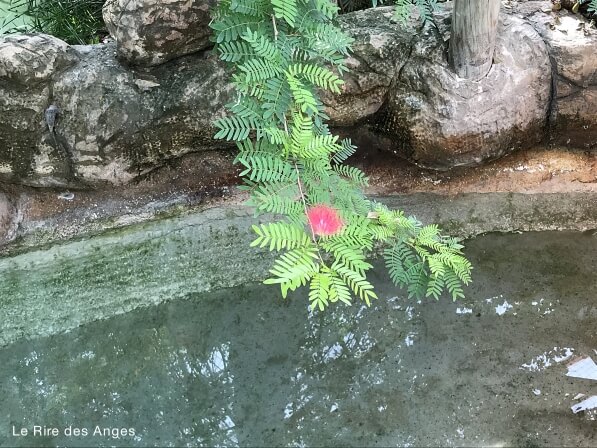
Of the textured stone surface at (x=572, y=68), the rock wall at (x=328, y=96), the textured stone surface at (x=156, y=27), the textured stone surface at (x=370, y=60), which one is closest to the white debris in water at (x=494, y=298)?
the rock wall at (x=328, y=96)

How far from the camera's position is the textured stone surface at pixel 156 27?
2354 mm

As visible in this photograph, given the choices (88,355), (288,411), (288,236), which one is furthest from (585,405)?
(88,355)

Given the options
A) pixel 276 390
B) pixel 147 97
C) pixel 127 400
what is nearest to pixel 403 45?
pixel 147 97

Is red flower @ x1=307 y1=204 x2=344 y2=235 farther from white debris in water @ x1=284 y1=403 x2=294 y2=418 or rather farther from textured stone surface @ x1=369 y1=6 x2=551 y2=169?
textured stone surface @ x1=369 y1=6 x2=551 y2=169

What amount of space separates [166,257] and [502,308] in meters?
1.53

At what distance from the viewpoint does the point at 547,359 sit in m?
2.29

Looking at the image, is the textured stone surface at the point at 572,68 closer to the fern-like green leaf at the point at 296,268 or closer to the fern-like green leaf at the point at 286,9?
the fern-like green leaf at the point at 286,9

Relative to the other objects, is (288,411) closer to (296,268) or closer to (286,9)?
(296,268)

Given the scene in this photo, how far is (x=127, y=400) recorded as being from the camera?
226cm

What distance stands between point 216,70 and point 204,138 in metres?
0.32

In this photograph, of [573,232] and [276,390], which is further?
[573,232]

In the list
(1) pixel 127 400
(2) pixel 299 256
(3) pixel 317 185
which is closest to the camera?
(2) pixel 299 256

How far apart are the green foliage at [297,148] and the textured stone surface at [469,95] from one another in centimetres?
80

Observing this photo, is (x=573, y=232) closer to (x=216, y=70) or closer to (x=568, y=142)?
(x=568, y=142)
